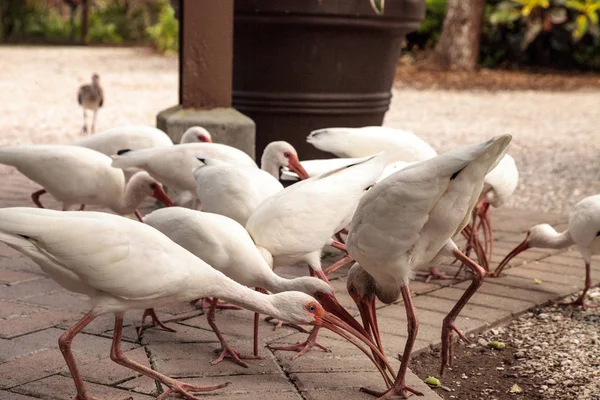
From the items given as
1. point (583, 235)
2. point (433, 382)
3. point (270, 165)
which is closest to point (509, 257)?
point (583, 235)

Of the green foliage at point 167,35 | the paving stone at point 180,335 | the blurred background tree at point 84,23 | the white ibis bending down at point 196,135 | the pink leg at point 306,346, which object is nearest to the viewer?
the pink leg at point 306,346

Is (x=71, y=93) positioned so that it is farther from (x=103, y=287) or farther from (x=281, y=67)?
(x=103, y=287)

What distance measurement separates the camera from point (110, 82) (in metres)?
16.6

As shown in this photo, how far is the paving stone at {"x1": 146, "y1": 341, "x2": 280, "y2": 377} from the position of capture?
343 centimetres

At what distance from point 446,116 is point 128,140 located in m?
7.96

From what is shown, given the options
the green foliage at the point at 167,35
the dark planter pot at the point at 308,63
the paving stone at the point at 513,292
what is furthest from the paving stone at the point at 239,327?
the green foliage at the point at 167,35

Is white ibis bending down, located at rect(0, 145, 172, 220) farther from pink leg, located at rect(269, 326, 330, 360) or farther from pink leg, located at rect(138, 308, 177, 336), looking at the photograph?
pink leg, located at rect(269, 326, 330, 360)

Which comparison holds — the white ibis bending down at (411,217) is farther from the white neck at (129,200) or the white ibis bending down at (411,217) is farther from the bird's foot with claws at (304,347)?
the white neck at (129,200)

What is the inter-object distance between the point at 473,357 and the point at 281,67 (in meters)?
2.94

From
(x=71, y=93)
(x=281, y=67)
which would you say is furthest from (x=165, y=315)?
(x=71, y=93)

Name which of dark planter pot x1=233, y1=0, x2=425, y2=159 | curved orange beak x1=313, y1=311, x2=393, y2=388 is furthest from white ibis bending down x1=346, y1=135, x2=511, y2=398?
dark planter pot x1=233, y1=0, x2=425, y2=159

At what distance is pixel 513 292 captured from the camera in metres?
4.82

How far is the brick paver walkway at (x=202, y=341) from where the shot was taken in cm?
326

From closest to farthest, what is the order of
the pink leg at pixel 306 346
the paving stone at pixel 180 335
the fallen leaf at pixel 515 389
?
the fallen leaf at pixel 515 389, the pink leg at pixel 306 346, the paving stone at pixel 180 335
